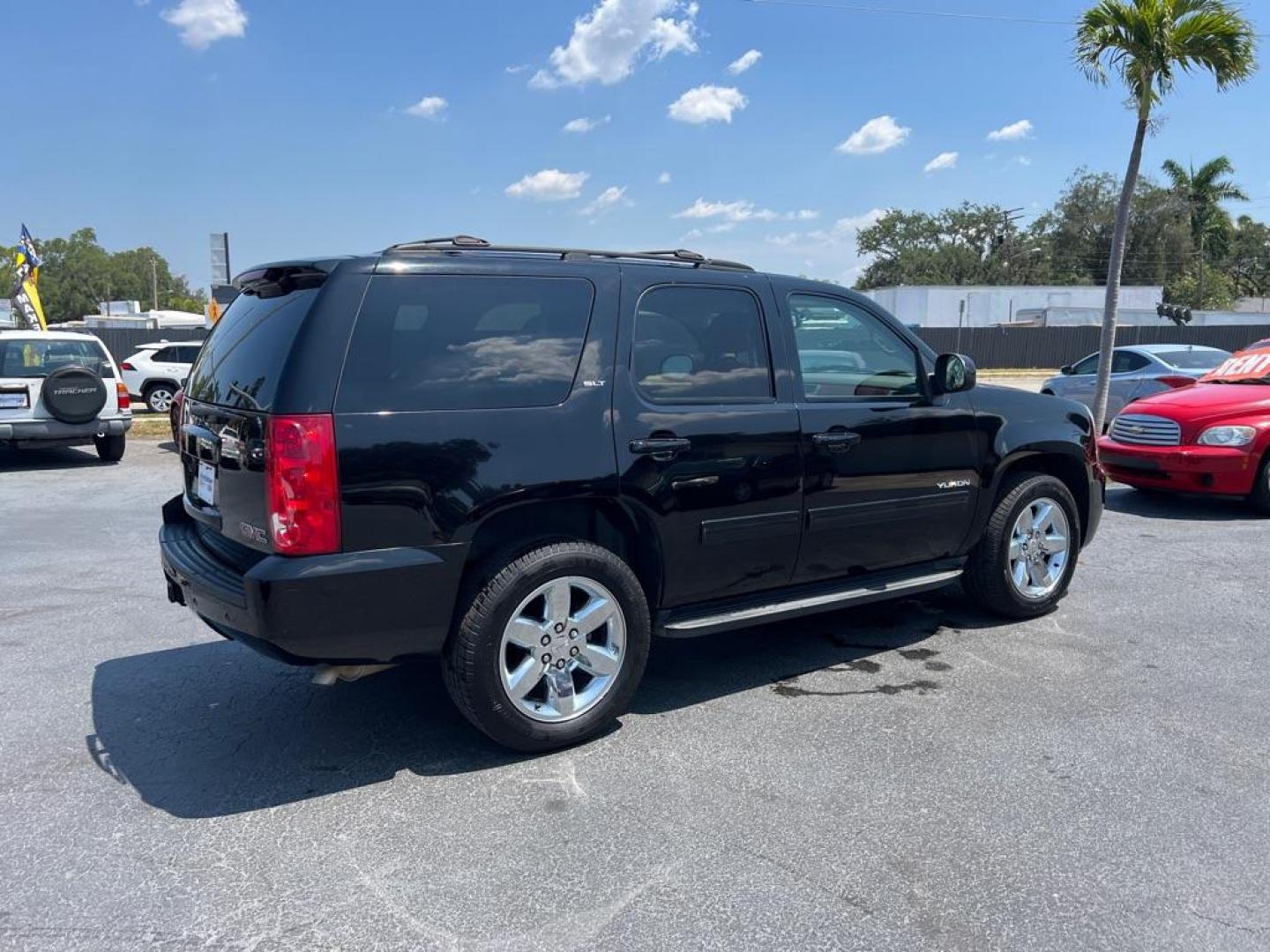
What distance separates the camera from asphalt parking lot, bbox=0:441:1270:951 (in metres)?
2.78

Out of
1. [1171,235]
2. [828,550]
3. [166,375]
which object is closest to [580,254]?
[828,550]

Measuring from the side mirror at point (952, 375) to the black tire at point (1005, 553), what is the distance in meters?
0.78

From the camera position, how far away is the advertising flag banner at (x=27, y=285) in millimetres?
21734

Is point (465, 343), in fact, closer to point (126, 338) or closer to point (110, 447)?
point (110, 447)

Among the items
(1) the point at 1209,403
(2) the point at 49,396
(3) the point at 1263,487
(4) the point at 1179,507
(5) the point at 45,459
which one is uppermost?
(1) the point at 1209,403

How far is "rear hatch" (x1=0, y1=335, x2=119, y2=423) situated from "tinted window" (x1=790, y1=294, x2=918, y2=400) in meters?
10.4

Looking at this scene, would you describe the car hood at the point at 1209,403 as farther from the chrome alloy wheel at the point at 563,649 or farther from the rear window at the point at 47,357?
the rear window at the point at 47,357

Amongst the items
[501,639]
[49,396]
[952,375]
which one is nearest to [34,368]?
[49,396]

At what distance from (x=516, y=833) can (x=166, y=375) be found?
2046 cm

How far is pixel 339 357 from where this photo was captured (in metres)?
3.44

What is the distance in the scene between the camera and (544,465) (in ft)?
12.3

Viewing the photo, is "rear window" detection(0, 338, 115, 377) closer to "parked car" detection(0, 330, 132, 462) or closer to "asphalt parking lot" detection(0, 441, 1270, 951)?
"parked car" detection(0, 330, 132, 462)

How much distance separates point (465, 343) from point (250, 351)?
0.84m

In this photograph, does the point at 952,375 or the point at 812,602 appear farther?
the point at 952,375
